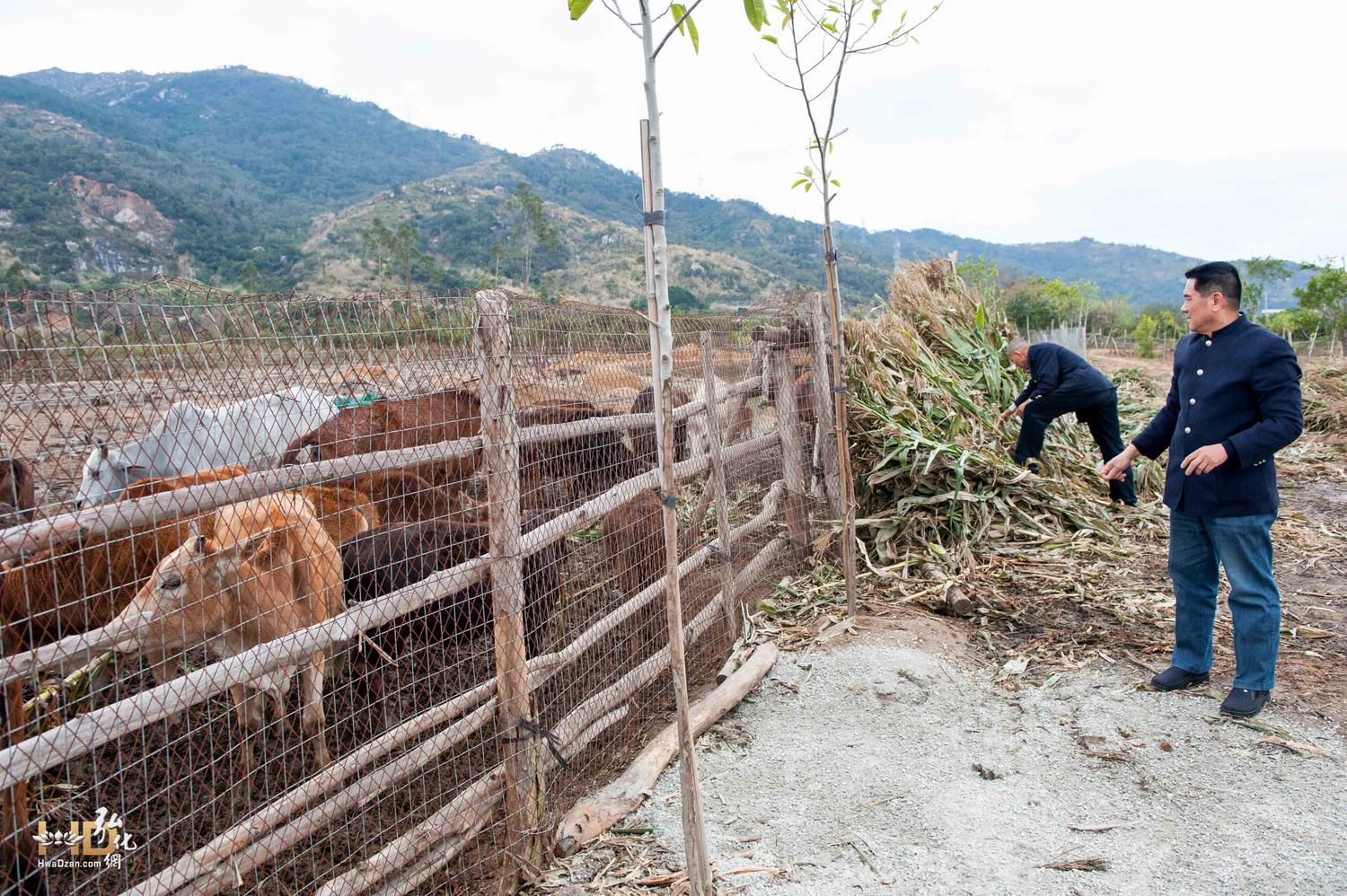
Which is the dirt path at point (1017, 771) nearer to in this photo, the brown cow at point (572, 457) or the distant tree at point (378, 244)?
the brown cow at point (572, 457)

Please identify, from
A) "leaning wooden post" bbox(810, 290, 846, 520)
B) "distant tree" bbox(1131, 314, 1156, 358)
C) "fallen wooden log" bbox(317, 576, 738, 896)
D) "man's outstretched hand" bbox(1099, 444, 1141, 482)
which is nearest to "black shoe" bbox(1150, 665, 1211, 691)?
"man's outstretched hand" bbox(1099, 444, 1141, 482)

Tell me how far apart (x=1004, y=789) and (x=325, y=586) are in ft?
9.13

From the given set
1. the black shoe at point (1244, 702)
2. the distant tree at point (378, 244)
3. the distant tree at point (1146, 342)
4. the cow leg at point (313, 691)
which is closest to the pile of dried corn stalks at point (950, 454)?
the black shoe at point (1244, 702)

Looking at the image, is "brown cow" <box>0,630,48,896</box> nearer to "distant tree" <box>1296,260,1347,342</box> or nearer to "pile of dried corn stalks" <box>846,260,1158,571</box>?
"pile of dried corn stalks" <box>846,260,1158,571</box>

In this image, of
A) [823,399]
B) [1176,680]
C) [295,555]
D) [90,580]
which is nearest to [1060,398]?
[823,399]

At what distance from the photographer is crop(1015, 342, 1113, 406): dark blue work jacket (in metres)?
6.20

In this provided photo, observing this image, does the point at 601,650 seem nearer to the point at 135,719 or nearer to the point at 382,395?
the point at 382,395

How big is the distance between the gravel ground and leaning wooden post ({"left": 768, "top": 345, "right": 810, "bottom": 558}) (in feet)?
5.81

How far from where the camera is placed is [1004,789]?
306 centimetres

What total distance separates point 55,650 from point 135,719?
28cm

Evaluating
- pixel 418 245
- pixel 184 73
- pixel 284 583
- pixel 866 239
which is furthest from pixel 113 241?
pixel 184 73

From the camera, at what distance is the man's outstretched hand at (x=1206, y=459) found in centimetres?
325

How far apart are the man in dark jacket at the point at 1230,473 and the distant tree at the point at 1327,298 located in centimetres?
2861

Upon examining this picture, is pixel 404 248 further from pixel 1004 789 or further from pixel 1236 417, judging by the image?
pixel 1004 789
